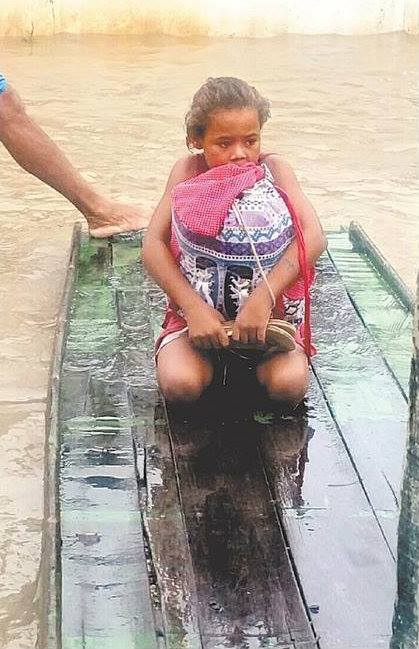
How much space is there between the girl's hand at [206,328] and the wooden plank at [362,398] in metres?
0.36

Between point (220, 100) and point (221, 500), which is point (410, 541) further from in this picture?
point (220, 100)

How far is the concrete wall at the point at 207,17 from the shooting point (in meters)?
8.91

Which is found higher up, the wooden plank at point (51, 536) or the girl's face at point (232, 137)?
the girl's face at point (232, 137)

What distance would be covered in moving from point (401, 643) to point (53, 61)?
23.2ft

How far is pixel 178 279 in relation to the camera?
8.95 ft

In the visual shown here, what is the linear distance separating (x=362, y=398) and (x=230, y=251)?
1.75 ft

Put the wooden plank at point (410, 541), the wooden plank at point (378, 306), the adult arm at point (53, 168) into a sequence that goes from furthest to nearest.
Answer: the adult arm at point (53, 168) → the wooden plank at point (378, 306) → the wooden plank at point (410, 541)

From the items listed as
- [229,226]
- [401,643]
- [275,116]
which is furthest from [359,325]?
[275,116]

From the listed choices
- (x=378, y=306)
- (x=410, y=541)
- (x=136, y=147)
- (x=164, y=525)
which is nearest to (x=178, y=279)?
(x=164, y=525)

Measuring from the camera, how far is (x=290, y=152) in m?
5.95

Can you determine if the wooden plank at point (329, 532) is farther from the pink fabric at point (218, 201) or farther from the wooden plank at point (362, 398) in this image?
the pink fabric at point (218, 201)

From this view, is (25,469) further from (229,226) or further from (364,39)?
(364,39)

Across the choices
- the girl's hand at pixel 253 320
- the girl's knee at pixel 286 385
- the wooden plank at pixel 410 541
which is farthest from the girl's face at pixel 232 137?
the wooden plank at pixel 410 541

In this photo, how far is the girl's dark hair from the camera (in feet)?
8.89
